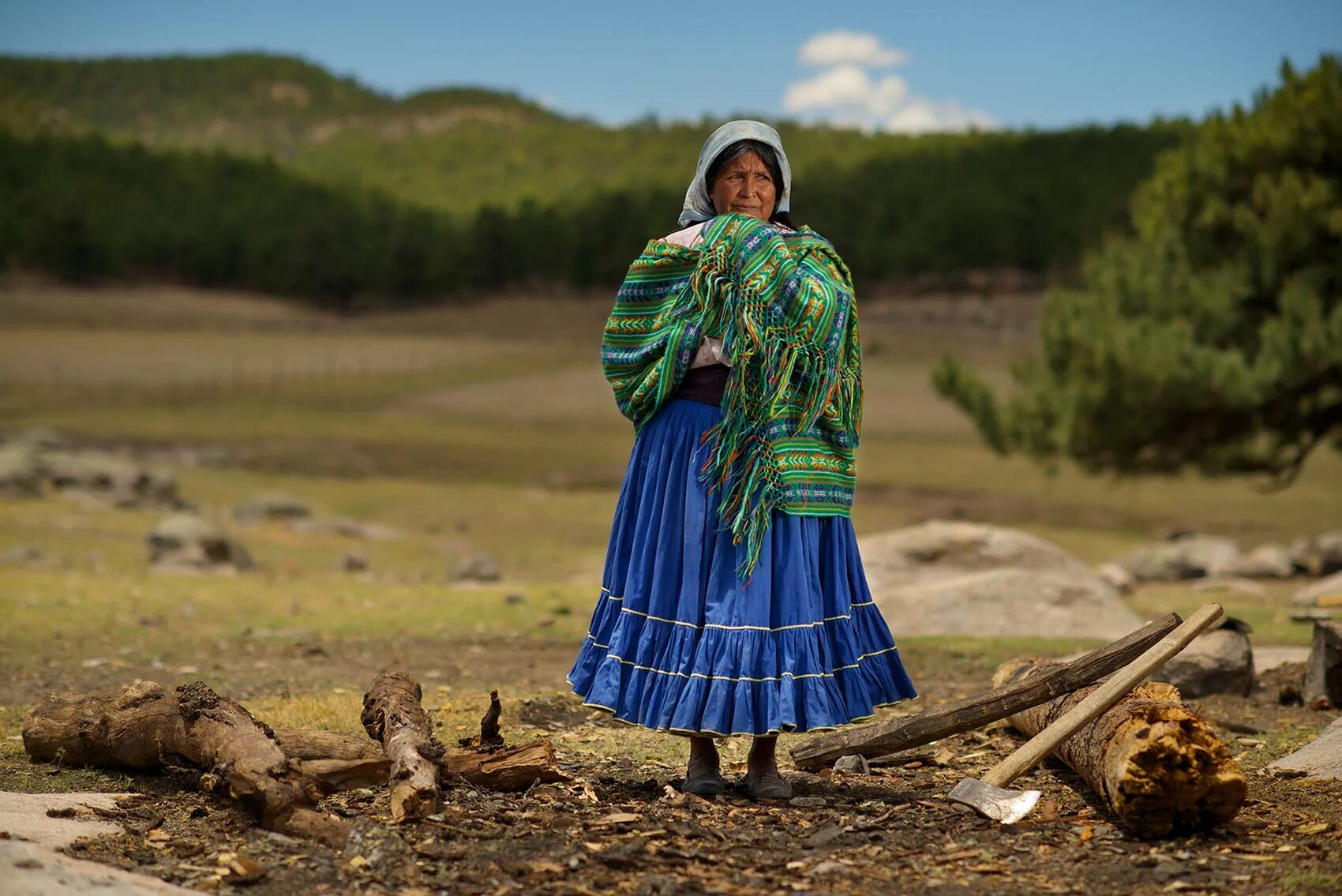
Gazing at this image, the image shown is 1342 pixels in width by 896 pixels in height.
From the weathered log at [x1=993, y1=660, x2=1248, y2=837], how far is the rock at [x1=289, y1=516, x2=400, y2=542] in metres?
14.8

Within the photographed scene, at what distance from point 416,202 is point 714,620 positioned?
48918 millimetres

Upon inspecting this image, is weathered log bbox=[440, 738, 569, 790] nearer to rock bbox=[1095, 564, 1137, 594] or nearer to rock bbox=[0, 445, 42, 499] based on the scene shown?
rock bbox=[1095, 564, 1137, 594]

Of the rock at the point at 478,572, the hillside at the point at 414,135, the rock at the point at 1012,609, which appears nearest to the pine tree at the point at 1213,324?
the rock at the point at 1012,609

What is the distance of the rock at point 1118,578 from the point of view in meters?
14.1

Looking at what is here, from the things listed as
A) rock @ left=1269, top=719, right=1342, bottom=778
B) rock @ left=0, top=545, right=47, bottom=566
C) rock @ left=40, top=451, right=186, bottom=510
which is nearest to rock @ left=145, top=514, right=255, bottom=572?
rock @ left=0, top=545, right=47, bottom=566

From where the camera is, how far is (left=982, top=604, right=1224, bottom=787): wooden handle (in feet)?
15.5

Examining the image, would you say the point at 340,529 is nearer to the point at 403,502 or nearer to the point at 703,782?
the point at 403,502

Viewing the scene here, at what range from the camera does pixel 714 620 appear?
4727 millimetres

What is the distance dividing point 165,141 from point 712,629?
49123 millimetres

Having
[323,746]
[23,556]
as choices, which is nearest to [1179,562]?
[23,556]

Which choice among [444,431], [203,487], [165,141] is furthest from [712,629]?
[165,141]

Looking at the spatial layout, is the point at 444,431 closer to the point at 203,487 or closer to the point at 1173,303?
the point at 203,487

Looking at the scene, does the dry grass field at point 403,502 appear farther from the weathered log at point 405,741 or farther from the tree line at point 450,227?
the tree line at point 450,227

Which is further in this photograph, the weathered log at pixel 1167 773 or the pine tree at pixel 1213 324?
the pine tree at pixel 1213 324
